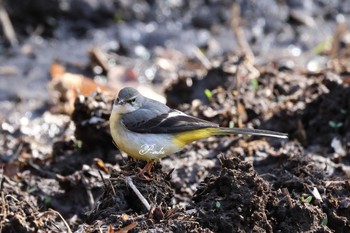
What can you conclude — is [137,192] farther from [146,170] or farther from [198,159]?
[198,159]

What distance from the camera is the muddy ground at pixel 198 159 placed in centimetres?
552

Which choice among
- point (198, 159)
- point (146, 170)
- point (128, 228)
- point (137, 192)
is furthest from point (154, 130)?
point (128, 228)

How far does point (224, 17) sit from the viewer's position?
42.5 ft

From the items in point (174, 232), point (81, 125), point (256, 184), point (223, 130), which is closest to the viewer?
point (174, 232)

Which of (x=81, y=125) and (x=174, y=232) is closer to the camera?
(x=174, y=232)

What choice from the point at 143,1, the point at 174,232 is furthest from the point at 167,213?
the point at 143,1

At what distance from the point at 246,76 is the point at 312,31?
4.18 m

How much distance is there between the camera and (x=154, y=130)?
645 cm

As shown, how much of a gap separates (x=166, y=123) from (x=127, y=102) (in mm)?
433

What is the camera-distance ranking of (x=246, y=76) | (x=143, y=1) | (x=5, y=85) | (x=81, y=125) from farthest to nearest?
(x=143, y=1) < (x=5, y=85) < (x=246, y=76) < (x=81, y=125)

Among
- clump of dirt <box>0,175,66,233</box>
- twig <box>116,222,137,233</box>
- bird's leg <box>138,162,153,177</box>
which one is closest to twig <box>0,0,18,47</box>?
clump of dirt <box>0,175,66,233</box>

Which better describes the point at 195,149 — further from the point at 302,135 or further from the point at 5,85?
the point at 5,85

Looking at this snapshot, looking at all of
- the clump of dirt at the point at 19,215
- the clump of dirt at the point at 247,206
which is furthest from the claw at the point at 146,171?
the clump of dirt at the point at 19,215

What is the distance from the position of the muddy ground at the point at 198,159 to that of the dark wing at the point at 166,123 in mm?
328
